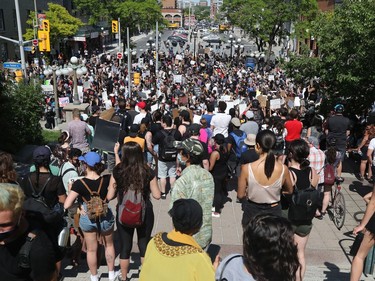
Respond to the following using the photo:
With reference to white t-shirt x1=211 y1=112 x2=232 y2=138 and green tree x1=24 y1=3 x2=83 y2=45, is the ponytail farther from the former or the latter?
green tree x1=24 y1=3 x2=83 y2=45

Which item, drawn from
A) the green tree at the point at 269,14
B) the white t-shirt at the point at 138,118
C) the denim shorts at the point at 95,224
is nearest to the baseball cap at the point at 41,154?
the denim shorts at the point at 95,224

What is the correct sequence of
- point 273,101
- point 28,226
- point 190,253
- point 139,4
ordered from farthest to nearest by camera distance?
point 139,4
point 273,101
point 28,226
point 190,253

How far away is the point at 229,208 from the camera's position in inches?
309

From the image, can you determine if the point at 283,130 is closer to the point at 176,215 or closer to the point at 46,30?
the point at 176,215

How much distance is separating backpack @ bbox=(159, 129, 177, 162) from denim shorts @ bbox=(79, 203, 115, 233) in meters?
3.11

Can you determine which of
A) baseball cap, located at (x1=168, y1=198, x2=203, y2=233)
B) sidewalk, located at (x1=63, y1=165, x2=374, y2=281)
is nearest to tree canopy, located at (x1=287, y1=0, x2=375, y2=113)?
sidewalk, located at (x1=63, y1=165, x2=374, y2=281)

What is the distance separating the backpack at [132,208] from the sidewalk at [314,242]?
3.73ft

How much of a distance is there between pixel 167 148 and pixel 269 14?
39343 mm

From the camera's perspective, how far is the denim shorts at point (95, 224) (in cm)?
453

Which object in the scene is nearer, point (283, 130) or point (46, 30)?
point (283, 130)

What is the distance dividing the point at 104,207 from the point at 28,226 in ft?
5.36

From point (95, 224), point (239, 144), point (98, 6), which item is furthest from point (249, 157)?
point (98, 6)

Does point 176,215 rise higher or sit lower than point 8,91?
higher

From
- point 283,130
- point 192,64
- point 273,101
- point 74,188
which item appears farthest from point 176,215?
point 192,64
